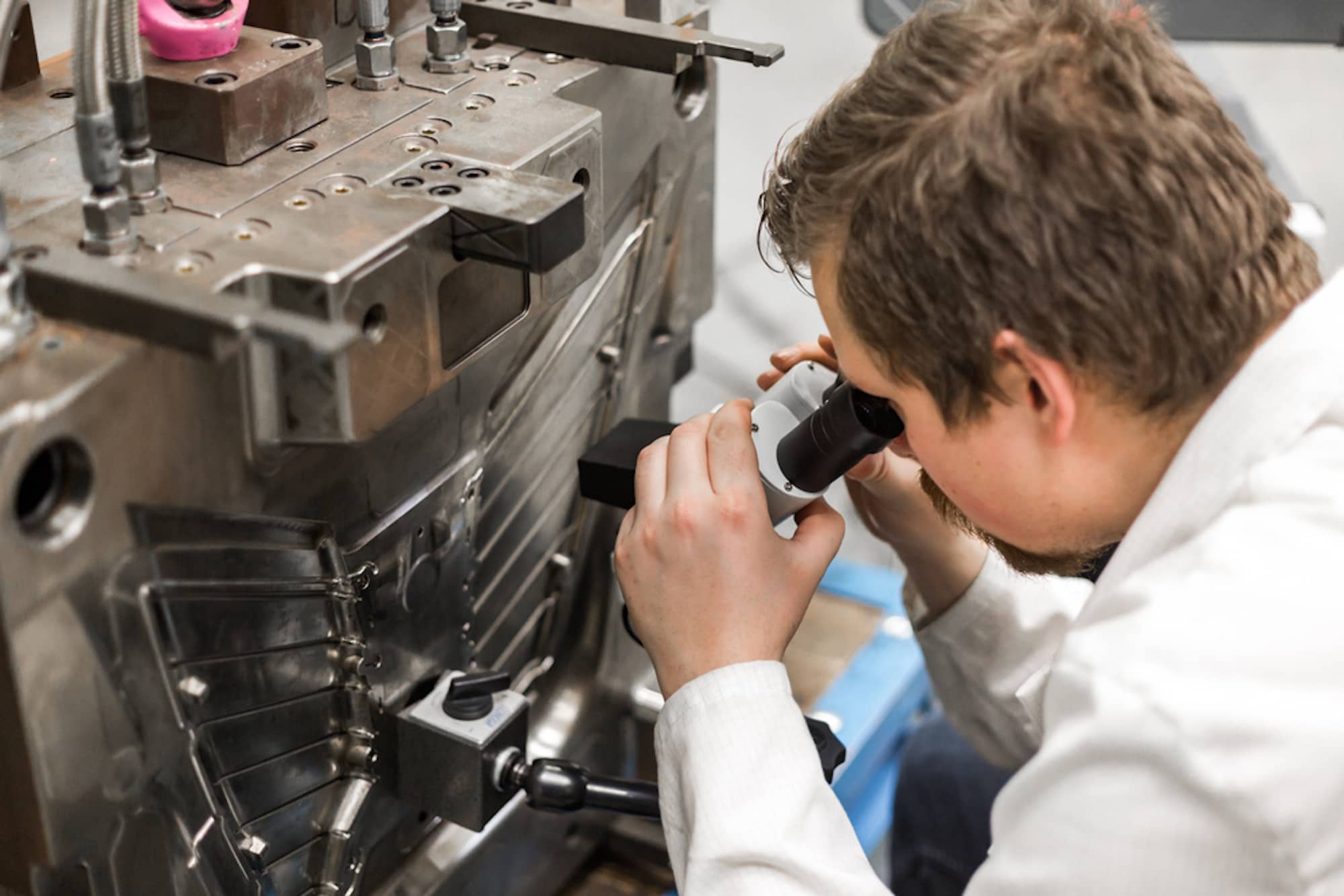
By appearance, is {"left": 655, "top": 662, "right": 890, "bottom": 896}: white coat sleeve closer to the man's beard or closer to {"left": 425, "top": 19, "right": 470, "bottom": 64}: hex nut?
the man's beard

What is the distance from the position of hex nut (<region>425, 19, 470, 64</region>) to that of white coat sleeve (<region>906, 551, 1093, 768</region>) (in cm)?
53

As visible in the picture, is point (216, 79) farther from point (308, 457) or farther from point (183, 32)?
point (308, 457)

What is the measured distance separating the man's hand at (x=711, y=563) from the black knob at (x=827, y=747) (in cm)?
9

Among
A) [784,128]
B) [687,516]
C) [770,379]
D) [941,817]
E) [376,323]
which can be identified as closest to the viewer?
[376,323]

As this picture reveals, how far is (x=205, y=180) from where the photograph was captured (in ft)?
2.26

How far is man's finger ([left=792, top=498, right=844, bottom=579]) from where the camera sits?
2.64ft

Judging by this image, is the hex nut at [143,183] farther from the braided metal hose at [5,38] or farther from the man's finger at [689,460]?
the man's finger at [689,460]

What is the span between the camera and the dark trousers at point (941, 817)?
47.4 inches

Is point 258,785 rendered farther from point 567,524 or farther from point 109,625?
point 567,524

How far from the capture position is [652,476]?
2.66 feet

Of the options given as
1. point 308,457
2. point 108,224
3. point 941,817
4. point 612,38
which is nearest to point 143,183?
point 108,224

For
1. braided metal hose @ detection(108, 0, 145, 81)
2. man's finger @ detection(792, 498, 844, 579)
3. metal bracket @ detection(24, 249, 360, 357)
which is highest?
braided metal hose @ detection(108, 0, 145, 81)

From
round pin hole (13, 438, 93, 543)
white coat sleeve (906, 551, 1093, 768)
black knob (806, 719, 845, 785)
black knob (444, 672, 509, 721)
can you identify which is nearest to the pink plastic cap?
round pin hole (13, 438, 93, 543)

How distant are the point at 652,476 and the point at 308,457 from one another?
0.74ft
